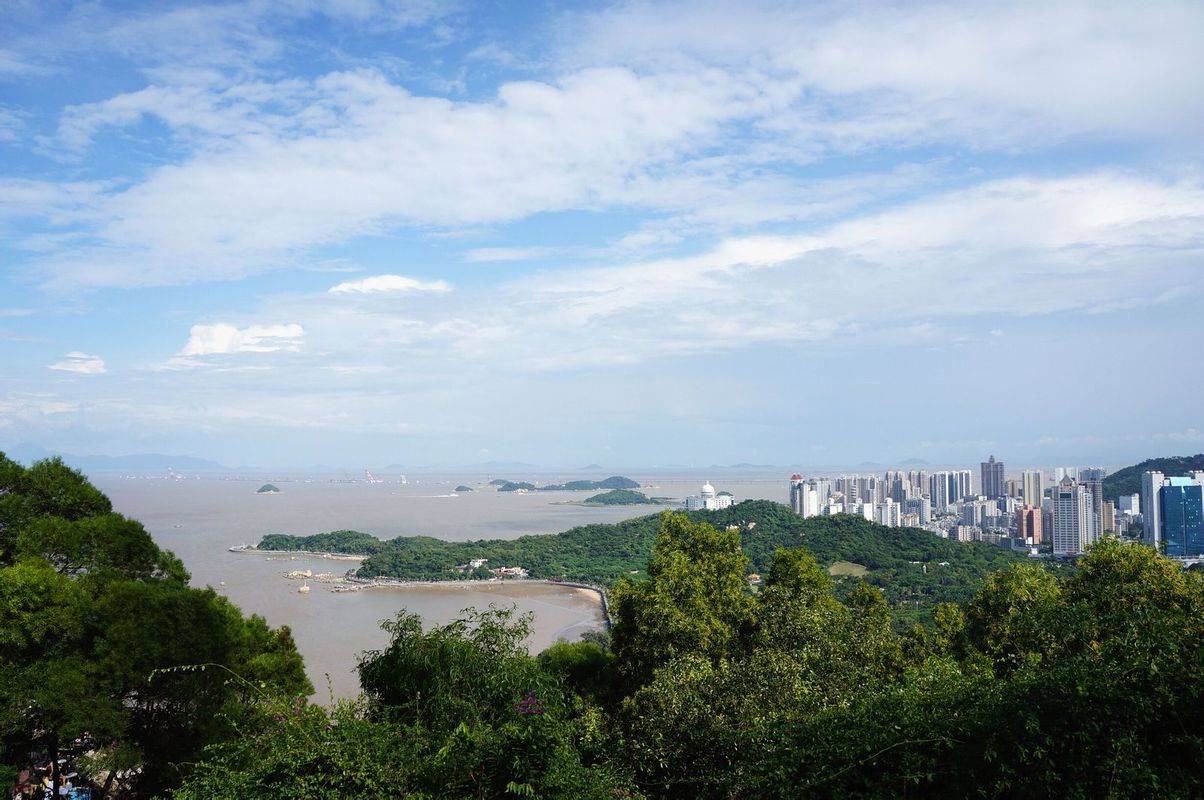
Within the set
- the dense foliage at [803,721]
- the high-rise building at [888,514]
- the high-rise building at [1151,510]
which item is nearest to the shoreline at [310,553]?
the high-rise building at [888,514]

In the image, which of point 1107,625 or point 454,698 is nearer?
point 1107,625

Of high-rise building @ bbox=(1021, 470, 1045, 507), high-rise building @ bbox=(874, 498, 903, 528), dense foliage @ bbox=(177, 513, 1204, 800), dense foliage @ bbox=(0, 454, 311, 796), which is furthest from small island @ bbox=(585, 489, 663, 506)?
dense foliage @ bbox=(177, 513, 1204, 800)

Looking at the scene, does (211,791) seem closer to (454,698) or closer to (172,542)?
(454,698)

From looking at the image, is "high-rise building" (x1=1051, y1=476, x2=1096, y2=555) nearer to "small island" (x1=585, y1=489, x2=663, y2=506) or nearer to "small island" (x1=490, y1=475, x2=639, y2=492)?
"small island" (x1=585, y1=489, x2=663, y2=506)

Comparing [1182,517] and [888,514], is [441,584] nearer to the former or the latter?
[1182,517]

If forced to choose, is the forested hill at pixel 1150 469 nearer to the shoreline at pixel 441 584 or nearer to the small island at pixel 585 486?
the shoreline at pixel 441 584

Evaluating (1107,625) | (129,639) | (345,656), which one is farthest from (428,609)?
(1107,625)

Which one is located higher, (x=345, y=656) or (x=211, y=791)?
(x=211, y=791)
